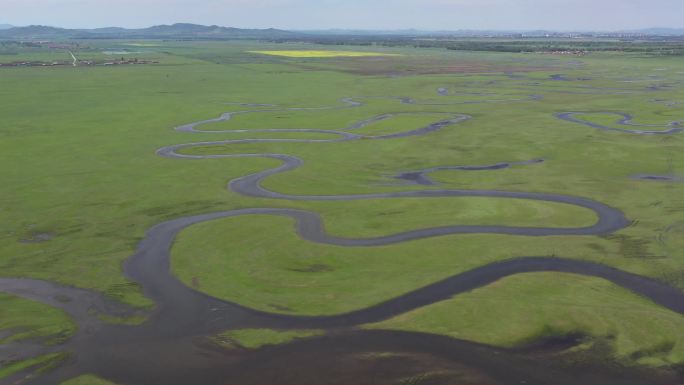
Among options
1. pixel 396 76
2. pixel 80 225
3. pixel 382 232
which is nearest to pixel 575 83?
pixel 396 76

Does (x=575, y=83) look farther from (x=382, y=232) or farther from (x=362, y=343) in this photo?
(x=362, y=343)

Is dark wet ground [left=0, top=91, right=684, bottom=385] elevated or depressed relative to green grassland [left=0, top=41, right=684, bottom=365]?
depressed

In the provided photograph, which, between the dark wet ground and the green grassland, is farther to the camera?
the green grassland

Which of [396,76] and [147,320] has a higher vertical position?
[396,76]

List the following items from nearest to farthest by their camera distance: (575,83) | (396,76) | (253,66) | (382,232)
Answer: (382,232), (575,83), (396,76), (253,66)

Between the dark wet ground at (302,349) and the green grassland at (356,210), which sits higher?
the green grassland at (356,210)

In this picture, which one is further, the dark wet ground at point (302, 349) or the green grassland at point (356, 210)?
the green grassland at point (356, 210)

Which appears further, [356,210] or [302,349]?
[356,210]

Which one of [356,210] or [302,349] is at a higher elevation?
[356,210]
